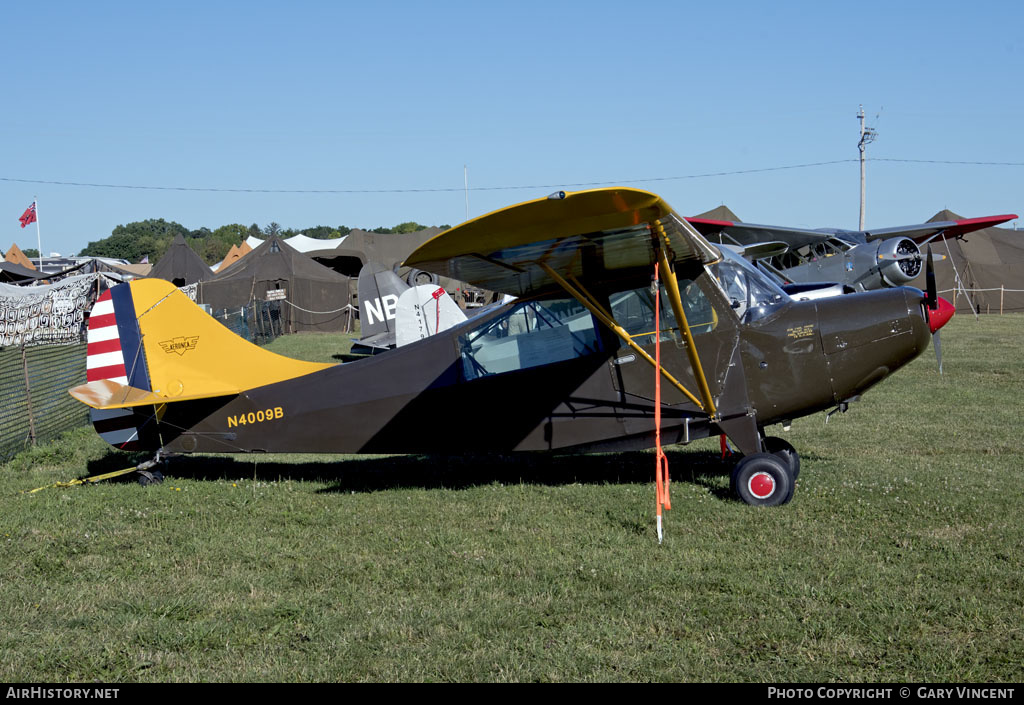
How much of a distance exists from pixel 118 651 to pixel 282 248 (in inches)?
1412

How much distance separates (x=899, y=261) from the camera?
66.5 ft

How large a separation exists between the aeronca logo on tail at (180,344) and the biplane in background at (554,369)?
0.01m

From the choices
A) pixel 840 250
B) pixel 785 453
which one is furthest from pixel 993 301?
pixel 785 453

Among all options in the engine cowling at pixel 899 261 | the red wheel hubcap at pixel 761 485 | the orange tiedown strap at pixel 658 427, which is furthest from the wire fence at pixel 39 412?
the engine cowling at pixel 899 261

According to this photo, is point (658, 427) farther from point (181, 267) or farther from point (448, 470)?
point (181, 267)

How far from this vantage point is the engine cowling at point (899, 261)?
66.6 ft

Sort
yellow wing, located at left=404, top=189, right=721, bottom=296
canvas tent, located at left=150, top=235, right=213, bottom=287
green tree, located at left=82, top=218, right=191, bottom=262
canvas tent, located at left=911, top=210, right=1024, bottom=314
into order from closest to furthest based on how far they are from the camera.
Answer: yellow wing, located at left=404, top=189, right=721, bottom=296
canvas tent, located at left=911, top=210, right=1024, bottom=314
canvas tent, located at left=150, top=235, right=213, bottom=287
green tree, located at left=82, top=218, right=191, bottom=262

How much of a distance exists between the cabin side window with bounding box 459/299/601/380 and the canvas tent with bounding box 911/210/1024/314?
34041mm

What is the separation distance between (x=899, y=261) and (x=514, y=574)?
18.1m

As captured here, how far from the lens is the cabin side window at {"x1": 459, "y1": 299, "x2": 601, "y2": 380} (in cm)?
750

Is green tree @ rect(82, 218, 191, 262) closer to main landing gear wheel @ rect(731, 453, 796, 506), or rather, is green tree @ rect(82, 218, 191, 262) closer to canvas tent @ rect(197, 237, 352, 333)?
canvas tent @ rect(197, 237, 352, 333)

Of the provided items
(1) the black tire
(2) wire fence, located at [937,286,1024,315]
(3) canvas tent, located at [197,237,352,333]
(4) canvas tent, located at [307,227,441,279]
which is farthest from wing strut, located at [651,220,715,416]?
(4) canvas tent, located at [307,227,441,279]
